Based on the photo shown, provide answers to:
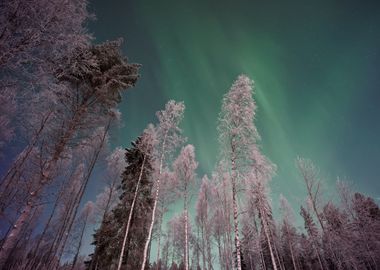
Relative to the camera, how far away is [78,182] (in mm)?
15672

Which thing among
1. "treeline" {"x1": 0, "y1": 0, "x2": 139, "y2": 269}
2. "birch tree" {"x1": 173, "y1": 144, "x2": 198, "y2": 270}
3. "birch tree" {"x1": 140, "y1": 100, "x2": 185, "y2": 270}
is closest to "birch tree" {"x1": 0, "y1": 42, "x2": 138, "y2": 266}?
"treeline" {"x1": 0, "y1": 0, "x2": 139, "y2": 269}

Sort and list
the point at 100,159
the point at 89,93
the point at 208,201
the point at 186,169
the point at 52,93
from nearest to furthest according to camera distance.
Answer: the point at 52,93
the point at 89,93
the point at 100,159
the point at 186,169
the point at 208,201

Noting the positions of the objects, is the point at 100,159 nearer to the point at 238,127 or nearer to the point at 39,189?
the point at 39,189

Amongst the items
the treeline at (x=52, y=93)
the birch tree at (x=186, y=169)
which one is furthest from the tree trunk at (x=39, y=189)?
the birch tree at (x=186, y=169)

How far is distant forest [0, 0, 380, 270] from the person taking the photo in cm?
511

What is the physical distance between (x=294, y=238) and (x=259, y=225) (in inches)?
431

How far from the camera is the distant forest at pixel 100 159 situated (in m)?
5.11

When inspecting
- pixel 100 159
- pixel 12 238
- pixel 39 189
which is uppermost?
pixel 100 159

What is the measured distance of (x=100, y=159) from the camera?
12555mm

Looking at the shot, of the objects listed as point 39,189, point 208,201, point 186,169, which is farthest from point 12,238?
point 208,201

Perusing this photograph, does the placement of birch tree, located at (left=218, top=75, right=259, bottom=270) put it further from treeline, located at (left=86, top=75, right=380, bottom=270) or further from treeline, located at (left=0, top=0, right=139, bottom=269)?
treeline, located at (left=0, top=0, right=139, bottom=269)

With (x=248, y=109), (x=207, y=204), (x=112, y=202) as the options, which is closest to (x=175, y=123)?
(x=248, y=109)

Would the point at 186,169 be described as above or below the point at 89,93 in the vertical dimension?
above

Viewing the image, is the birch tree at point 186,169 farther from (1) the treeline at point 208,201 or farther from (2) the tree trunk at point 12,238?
(2) the tree trunk at point 12,238
